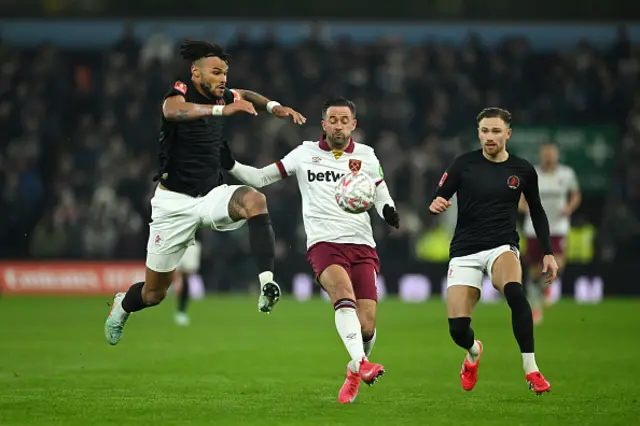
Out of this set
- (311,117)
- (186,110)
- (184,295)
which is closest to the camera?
(186,110)

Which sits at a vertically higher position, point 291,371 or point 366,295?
point 366,295

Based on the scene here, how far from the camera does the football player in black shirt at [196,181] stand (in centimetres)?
981

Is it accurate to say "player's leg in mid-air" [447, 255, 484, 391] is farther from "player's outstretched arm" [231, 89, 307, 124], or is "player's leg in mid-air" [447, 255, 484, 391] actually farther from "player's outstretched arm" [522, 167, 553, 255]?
"player's outstretched arm" [231, 89, 307, 124]

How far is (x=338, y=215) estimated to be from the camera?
33.6ft

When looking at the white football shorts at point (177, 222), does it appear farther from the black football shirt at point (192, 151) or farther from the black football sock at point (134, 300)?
the black football sock at point (134, 300)

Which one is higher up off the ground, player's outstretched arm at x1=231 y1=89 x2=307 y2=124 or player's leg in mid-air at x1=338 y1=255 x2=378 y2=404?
player's outstretched arm at x1=231 y1=89 x2=307 y2=124

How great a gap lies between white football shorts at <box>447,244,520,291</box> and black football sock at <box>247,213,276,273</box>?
5.39 feet

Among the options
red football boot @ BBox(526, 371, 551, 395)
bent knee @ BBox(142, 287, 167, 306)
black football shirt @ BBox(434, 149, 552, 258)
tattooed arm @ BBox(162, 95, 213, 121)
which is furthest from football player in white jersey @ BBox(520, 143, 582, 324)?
tattooed arm @ BBox(162, 95, 213, 121)

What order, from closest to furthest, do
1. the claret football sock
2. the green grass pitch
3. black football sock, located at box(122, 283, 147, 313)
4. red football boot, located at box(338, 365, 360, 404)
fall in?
1. the green grass pitch
2. the claret football sock
3. red football boot, located at box(338, 365, 360, 404)
4. black football sock, located at box(122, 283, 147, 313)

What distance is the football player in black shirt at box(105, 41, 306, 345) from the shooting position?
9812 mm

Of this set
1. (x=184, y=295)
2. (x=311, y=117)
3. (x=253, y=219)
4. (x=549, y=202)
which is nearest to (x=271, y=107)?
(x=253, y=219)

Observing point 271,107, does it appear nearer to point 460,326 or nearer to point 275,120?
point 460,326

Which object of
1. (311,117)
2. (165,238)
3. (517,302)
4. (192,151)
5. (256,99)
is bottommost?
(517,302)

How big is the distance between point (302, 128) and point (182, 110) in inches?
663
